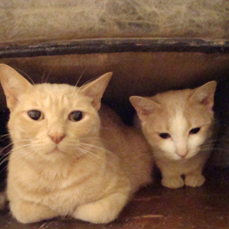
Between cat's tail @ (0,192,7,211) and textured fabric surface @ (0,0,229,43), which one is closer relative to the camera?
textured fabric surface @ (0,0,229,43)

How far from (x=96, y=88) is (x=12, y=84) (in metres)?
0.30

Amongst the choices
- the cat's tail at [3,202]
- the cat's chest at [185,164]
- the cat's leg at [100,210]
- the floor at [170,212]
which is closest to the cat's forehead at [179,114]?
the cat's chest at [185,164]

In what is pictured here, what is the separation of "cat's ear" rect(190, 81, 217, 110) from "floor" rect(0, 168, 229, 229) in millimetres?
372

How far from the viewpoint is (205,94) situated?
3.56ft

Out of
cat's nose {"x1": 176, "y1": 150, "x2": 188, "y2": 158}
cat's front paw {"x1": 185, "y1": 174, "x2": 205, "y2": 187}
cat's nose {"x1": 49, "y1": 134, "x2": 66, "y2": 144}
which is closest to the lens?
cat's nose {"x1": 49, "y1": 134, "x2": 66, "y2": 144}

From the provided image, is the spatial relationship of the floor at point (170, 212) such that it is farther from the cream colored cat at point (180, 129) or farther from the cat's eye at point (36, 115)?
the cat's eye at point (36, 115)

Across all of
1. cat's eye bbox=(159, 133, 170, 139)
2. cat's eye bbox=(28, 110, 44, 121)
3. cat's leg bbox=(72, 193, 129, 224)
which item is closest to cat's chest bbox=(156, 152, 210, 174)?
cat's eye bbox=(159, 133, 170, 139)

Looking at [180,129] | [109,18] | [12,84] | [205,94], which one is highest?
[109,18]

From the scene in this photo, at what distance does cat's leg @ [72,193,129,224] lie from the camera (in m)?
0.86

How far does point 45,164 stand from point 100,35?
1.58 ft

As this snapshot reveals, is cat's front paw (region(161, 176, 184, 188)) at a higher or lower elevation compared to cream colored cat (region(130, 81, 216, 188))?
lower

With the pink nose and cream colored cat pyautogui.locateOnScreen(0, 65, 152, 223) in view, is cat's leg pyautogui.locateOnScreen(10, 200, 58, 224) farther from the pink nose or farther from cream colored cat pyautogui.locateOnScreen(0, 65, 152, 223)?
the pink nose

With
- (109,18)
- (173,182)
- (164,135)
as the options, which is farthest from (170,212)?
(109,18)

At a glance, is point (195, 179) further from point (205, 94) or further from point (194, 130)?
point (205, 94)
